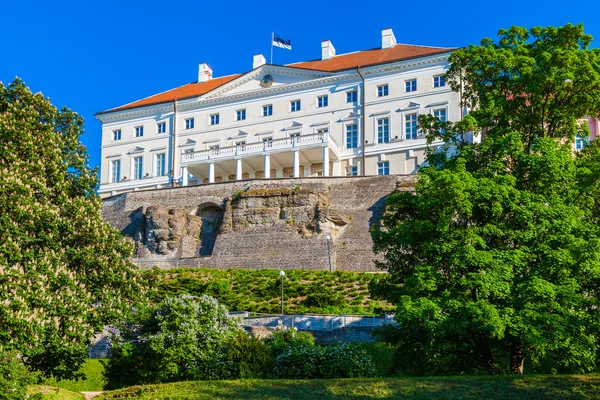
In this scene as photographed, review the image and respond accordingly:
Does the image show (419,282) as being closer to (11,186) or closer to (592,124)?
(11,186)

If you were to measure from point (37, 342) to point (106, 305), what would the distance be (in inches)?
138

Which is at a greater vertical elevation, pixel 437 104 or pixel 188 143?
pixel 437 104

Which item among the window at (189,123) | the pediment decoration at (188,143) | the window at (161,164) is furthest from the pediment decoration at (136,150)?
the window at (189,123)

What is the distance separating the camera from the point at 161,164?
60469mm

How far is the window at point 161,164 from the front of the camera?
60.1 m

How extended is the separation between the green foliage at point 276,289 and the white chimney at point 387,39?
83.2ft

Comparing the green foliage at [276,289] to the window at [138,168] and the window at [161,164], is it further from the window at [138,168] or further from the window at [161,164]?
the window at [138,168]

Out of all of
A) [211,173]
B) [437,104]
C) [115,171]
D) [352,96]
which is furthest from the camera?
[115,171]

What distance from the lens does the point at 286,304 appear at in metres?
36.0

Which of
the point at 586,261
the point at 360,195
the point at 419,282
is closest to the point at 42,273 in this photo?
the point at 419,282

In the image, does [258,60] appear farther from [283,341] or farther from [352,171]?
[283,341]

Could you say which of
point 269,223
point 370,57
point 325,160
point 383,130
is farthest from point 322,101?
point 269,223

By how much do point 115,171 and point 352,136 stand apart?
20.0 metres

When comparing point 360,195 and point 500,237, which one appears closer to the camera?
point 500,237
